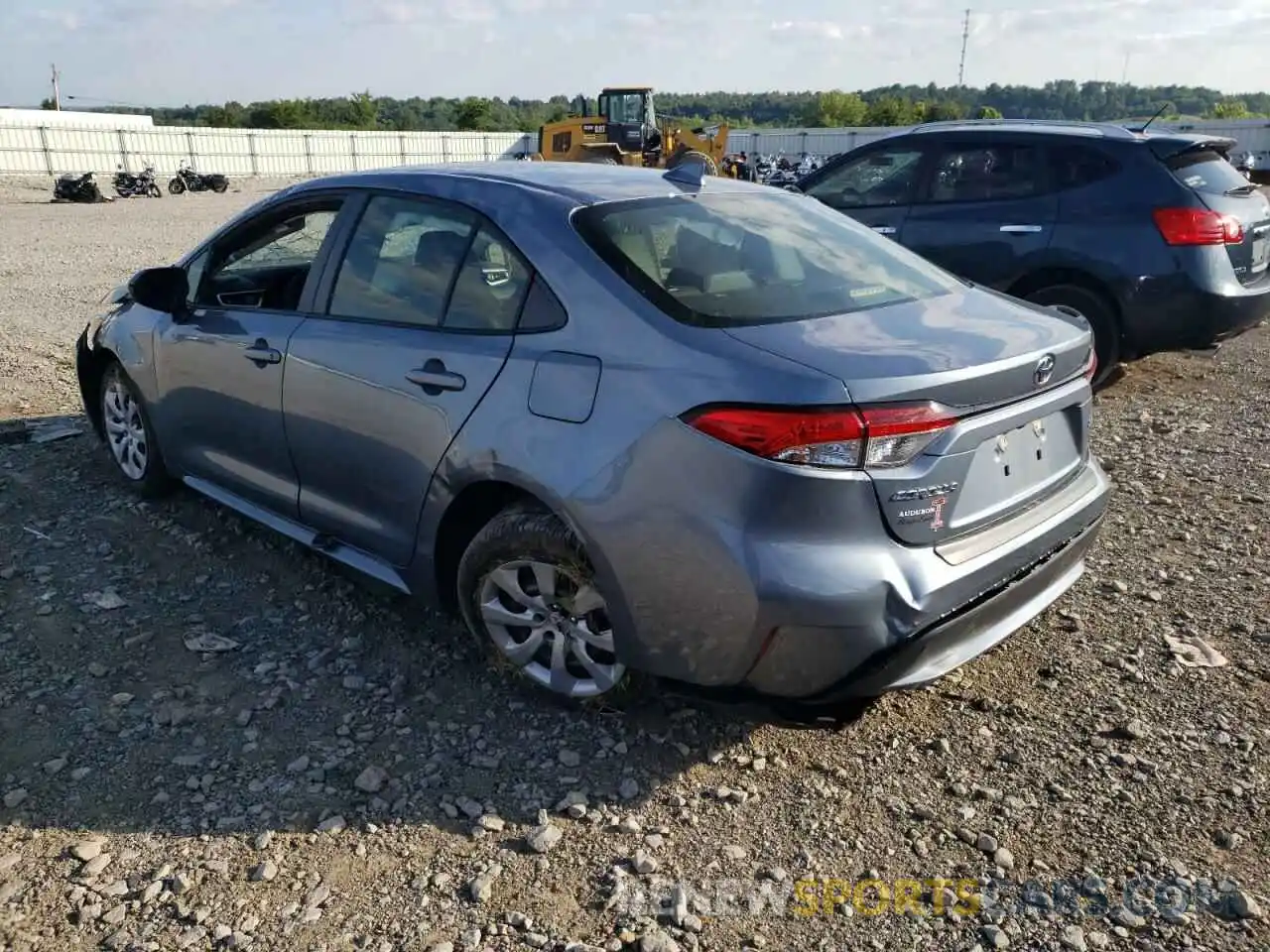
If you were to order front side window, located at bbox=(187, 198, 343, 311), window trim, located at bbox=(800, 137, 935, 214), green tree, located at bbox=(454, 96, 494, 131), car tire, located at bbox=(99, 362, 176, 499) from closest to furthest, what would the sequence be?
front side window, located at bbox=(187, 198, 343, 311)
car tire, located at bbox=(99, 362, 176, 499)
window trim, located at bbox=(800, 137, 935, 214)
green tree, located at bbox=(454, 96, 494, 131)

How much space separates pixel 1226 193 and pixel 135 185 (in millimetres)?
32740

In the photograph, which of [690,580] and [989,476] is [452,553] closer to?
[690,580]

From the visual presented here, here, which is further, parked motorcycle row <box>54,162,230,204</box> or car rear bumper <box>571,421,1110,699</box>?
parked motorcycle row <box>54,162,230,204</box>

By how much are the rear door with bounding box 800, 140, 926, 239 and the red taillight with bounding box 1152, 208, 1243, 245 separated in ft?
5.59

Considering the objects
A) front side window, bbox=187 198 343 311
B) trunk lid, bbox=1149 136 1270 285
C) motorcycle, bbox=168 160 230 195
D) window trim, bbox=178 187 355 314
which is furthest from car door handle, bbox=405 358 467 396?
motorcycle, bbox=168 160 230 195

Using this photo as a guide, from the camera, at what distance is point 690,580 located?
2.65 metres

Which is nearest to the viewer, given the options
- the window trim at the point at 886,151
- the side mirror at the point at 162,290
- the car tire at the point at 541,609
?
the car tire at the point at 541,609

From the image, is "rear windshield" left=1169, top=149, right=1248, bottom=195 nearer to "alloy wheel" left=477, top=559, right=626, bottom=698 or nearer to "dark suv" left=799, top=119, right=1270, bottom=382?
"dark suv" left=799, top=119, right=1270, bottom=382

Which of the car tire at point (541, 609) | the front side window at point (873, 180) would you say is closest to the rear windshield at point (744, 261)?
the car tire at point (541, 609)

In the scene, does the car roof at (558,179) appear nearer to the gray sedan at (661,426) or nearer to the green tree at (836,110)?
the gray sedan at (661,426)

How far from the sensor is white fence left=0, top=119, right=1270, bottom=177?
37.7 meters

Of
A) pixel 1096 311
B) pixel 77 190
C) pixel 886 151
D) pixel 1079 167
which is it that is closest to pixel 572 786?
pixel 1096 311

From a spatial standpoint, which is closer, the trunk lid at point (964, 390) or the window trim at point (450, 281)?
the trunk lid at point (964, 390)

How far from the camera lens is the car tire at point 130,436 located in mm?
4879
